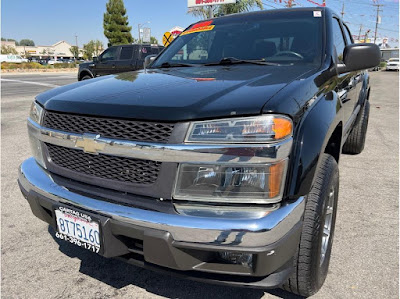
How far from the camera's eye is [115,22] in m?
44.3

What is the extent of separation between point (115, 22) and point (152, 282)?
47.0 m

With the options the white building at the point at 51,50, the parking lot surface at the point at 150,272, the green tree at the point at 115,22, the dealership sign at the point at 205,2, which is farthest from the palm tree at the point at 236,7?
the white building at the point at 51,50

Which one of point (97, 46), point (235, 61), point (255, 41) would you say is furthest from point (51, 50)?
point (235, 61)

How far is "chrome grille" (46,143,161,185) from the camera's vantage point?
1593 mm

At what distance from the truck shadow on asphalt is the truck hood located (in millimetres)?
1130

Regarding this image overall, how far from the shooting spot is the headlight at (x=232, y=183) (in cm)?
146

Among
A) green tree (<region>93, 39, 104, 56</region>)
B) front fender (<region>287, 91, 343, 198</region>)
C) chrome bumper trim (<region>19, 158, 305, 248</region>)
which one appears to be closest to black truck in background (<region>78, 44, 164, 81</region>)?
front fender (<region>287, 91, 343, 198</region>)

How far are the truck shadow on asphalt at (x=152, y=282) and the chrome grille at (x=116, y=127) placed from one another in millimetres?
1029

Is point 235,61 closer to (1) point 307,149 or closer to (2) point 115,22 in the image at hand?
(1) point 307,149

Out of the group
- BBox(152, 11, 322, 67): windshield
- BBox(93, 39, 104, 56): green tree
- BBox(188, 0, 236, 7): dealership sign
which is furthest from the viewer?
BBox(93, 39, 104, 56): green tree

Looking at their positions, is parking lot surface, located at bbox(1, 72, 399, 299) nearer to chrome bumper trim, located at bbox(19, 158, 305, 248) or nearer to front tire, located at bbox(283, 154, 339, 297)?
front tire, located at bbox(283, 154, 339, 297)

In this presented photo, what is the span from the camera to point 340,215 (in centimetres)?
299

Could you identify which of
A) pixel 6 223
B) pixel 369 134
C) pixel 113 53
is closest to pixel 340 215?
pixel 6 223

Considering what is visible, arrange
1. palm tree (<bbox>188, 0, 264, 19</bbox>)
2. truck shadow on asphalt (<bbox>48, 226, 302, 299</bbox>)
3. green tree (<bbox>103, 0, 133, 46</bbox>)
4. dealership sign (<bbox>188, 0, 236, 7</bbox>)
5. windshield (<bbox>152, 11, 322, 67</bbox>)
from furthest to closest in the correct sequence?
green tree (<bbox>103, 0, 133, 46</bbox>), palm tree (<bbox>188, 0, 264, 19</bbox>), dealership sign (<bbox>188, 0, 236, 7</bbox>), windshield (<bbox>152, 11, 322, 67</bbox>), truck shadow on asphalt (<bbox>48, 226, 302, 299</bbox>)
